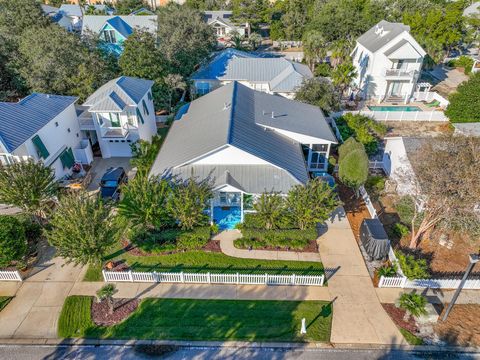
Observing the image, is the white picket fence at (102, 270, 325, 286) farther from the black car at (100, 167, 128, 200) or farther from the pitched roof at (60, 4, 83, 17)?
the pitched roof at (60, 4, 83, 17)

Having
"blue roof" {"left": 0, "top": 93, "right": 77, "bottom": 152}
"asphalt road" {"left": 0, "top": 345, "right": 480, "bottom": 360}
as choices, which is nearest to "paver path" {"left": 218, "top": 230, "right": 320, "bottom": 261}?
"asphalt road" {"left": 0, "top": 345, "right": 480, "bottom": 360}

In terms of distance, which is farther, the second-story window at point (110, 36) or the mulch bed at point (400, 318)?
the second-story window at point (110, 36)

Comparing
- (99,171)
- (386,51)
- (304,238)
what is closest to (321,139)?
(304,238)

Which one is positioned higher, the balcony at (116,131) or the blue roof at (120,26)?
the blue roof at (120,26)

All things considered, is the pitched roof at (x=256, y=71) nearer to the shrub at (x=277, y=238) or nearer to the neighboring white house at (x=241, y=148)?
the neighboring white house at (x=241, y=148)

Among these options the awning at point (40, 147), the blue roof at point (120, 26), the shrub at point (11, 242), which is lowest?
the shrub at point (11, 242)

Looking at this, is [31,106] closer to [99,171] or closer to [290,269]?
[99,171]

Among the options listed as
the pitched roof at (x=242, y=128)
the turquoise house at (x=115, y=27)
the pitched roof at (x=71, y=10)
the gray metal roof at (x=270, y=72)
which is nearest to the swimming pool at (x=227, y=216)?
the pitched roof at (x=242, y=128)
